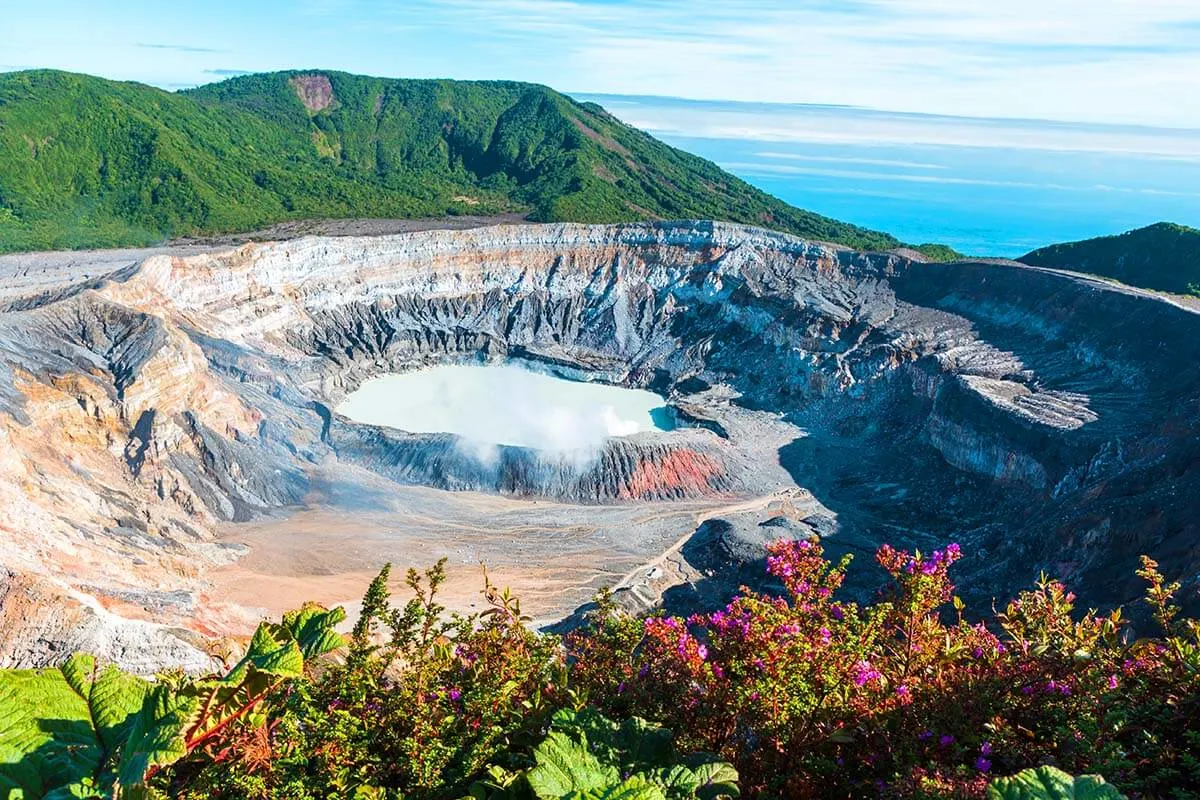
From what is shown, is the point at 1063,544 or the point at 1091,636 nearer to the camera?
the point at 1091,636

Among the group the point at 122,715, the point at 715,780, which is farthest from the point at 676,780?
the point at 122,715

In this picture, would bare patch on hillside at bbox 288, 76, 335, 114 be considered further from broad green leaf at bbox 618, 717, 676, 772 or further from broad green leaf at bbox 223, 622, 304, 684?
broad green leaf at bbox 618, 717, 676, 772

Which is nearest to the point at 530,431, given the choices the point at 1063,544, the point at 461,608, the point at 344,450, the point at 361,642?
the point at 344,450

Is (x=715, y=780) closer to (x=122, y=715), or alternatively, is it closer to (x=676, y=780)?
(x=676, y=780)

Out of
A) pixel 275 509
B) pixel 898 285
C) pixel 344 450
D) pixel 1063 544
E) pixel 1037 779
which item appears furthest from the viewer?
pixel 898 285

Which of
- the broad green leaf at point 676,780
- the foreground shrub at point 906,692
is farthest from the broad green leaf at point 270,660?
the broad green leaf at point 676,780

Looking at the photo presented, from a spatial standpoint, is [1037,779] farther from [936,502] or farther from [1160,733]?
[936,502]

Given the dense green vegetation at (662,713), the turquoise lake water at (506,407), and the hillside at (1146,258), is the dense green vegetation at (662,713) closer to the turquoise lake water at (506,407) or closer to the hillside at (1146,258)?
the turquoise lake water at (506,407)
